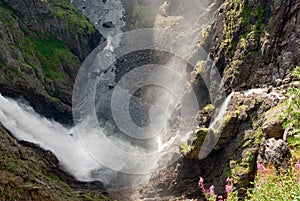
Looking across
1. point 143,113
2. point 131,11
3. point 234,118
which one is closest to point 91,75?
point 143,113

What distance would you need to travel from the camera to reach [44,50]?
117 ft

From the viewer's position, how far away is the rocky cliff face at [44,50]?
2877 centimetres

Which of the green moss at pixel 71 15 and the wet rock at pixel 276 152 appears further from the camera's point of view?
the green moss at pixel 71 15

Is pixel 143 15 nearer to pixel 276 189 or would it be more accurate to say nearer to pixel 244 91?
pixel 244 91

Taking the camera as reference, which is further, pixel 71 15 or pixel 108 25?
pixel 108 25

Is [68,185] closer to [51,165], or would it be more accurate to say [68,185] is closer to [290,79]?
[51,165]

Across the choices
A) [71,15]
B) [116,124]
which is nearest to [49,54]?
[71,15]

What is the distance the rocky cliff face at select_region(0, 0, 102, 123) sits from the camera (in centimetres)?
2877

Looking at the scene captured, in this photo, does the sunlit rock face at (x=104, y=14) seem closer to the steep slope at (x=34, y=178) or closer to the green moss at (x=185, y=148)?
the steep slope at (x=34, y=178)

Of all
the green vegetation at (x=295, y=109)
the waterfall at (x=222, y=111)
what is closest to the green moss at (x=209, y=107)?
the waterfall at (x=222, y=111)

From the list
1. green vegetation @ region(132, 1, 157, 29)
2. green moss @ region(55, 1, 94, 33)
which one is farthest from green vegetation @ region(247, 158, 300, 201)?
green vegetation @ region(132, 1, 157, 29)

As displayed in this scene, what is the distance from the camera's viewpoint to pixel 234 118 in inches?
758

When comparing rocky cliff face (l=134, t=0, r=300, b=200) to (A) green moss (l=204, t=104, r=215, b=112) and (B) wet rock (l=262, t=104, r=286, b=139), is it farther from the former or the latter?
(A) green moss (l=204, t=104, r=215, b=112)

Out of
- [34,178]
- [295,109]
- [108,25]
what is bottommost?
[295,109]
